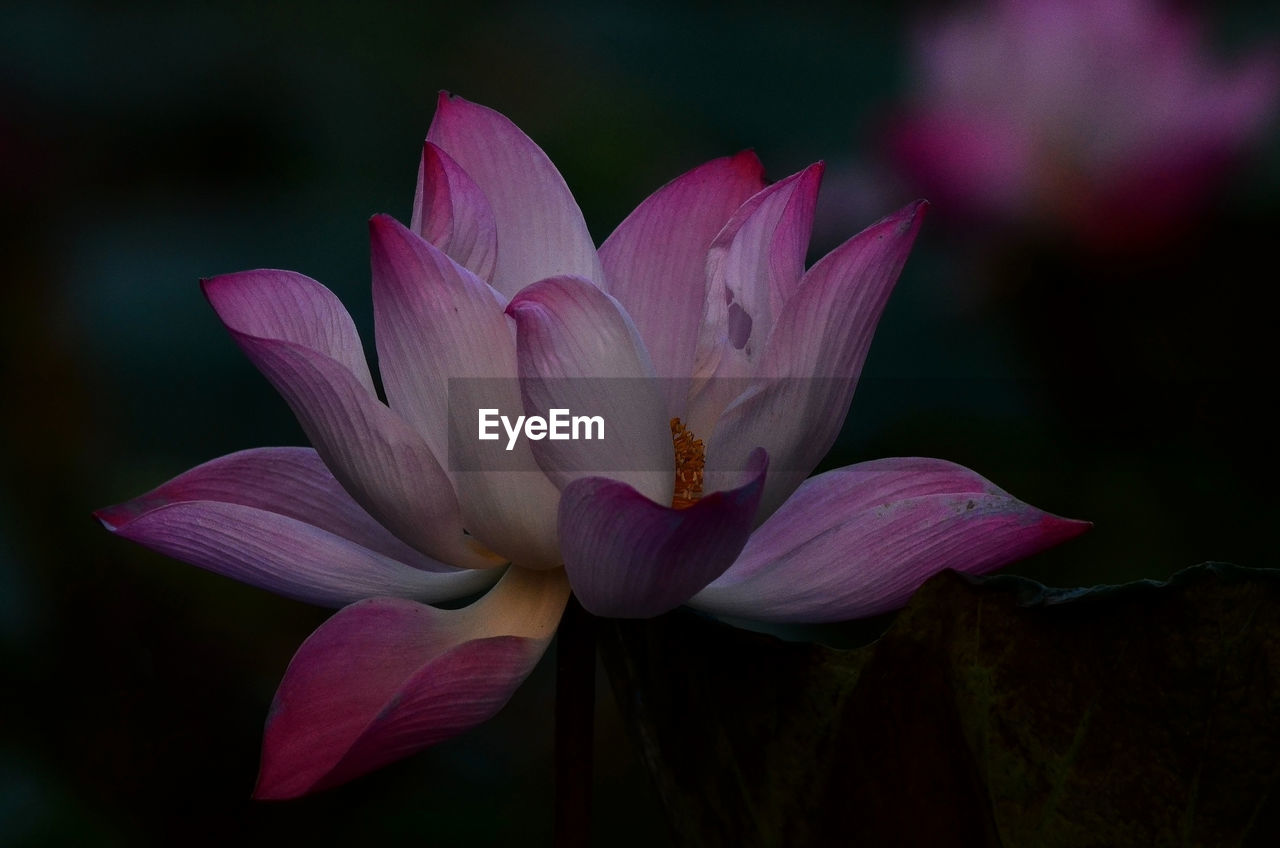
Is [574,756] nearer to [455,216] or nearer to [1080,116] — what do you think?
[455,216]

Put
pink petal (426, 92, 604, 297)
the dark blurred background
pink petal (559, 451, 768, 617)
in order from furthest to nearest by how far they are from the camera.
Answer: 1. the dark blurred background
2. pink petal (426, 92, 604, 297)
3. pink petal (559, 451, 768, 617)

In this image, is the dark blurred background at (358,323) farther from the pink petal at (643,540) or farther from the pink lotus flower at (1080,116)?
the pink petal at (643,540)

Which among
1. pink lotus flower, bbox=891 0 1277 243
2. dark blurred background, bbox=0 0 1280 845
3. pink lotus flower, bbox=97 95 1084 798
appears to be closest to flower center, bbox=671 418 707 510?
pink lotus flower, bbox=97 95 1084 798

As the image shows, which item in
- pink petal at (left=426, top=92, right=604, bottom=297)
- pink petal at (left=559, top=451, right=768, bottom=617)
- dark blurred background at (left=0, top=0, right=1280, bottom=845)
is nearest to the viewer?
pink petal at (left=559, top=451, right=768, bottom=617)

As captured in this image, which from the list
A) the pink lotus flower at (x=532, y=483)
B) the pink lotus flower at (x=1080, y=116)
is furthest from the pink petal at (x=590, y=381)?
the pink lotus flower at (x=1080, y=116)

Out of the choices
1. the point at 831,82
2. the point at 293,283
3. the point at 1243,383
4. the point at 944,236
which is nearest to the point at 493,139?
the point at 293,283

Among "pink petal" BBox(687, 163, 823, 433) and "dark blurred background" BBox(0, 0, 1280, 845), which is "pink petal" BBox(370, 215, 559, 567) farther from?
"dark blurred background" BBox(0, 0, 1280, 845)
